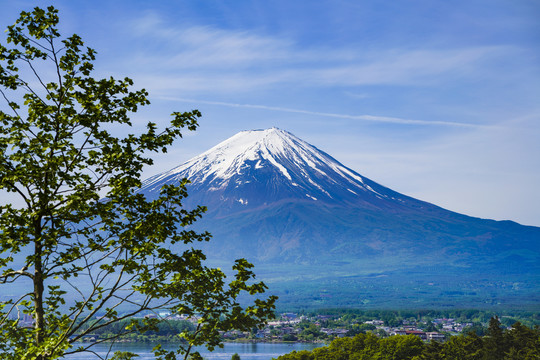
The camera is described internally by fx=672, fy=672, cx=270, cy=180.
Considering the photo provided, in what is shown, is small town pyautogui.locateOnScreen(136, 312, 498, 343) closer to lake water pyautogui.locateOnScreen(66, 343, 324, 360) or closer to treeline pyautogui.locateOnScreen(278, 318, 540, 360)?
lake water pyautogui.locateOnScreen(66, 343, 324, 360)

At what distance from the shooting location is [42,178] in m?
8.14

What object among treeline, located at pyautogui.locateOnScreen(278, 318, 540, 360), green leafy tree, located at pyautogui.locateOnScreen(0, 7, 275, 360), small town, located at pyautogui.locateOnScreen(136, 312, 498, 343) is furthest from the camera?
small town, located at pyautogui.locateOnScreen(136, 312, 498, 343)

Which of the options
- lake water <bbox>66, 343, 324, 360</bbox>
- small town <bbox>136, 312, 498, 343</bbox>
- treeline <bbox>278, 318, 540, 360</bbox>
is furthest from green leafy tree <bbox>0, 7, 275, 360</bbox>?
small town <bbox>136, 312, 498, 343</bbox>

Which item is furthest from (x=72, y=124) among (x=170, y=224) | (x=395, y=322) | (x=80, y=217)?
(x=395, y=322)

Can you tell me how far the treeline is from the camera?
4047 centimetres

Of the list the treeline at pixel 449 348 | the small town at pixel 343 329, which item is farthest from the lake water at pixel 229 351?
the treeline at pixel 449 348

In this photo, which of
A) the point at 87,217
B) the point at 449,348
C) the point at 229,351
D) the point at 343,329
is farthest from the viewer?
the point at 343,329

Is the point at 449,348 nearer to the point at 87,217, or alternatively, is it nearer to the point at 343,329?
the point at 87,217

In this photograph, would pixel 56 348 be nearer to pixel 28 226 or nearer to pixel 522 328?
pixel 28 226

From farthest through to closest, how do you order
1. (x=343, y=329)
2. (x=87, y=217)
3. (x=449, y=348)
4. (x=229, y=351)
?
(x=343, y=329), (x=229, y=351), (x=449, y=348), (x=87, y=217)

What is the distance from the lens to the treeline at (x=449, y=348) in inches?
1593

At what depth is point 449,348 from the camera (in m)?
43.0

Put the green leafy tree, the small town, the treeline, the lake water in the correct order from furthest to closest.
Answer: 1. the small town
2. the lake water
3. the treeline
4. the green leafy tree

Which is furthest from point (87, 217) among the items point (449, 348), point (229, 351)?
point (229, 351)
